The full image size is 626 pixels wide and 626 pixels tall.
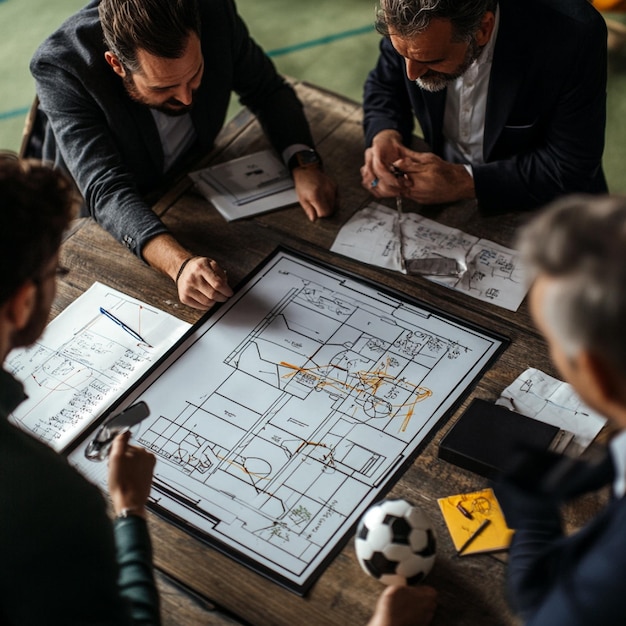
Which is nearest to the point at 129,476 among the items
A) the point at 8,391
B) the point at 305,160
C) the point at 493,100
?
the point at 8,391

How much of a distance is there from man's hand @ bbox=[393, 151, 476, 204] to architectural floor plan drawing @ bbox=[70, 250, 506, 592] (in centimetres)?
39

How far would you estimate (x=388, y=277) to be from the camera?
2162 millimetres

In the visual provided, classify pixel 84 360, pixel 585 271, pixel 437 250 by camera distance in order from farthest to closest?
pixel 437 250 → pixel 84 360 → pixel 585 271

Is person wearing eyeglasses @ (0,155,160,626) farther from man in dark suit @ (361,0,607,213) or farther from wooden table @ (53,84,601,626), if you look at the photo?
man in dark suit @ (361,0,607,213)

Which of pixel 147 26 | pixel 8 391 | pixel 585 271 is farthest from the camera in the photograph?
pixel 147 26

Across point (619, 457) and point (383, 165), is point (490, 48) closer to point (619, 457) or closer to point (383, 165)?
point (383, 165)

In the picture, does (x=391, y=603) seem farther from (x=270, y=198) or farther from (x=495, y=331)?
(x=270, y=198)

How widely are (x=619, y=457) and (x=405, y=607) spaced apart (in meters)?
0.54

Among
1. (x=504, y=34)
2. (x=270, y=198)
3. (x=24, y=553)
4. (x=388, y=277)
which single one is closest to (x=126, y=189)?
(x=270, y=198)

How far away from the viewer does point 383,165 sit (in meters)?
2.37

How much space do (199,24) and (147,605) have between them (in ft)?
5.26

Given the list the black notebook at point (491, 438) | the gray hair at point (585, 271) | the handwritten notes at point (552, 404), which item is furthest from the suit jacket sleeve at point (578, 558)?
the handwritten notes at point (552, 404)

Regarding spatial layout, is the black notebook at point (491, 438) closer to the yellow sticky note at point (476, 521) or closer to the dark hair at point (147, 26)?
the yellow sticky note at point (476, 521)

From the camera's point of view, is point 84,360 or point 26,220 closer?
point 26,220
